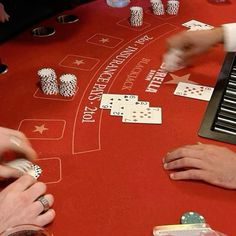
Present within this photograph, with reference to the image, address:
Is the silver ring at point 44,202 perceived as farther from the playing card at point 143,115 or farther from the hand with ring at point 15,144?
the playing card at point 143,115

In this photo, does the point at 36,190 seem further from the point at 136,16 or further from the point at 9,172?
the point at 136,16

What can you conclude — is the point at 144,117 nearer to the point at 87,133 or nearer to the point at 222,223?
the point at 87,133

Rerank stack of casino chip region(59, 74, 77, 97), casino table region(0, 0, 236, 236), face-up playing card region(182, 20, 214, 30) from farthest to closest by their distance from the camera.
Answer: face-up playing card region(182, 20, 214, 30) → stack of casino chip region(59, 74, 77, 97) → casino table region(0, 0, 236, 236)

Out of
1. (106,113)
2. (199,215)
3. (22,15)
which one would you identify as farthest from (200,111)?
(22,15)

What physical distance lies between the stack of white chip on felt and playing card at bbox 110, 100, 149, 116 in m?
0.24

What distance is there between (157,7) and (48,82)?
83 cm

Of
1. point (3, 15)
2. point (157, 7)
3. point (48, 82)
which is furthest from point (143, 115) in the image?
point (3, 15)

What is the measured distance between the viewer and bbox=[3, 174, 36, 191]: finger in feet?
3.40

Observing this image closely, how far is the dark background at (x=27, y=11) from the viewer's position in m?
2.05

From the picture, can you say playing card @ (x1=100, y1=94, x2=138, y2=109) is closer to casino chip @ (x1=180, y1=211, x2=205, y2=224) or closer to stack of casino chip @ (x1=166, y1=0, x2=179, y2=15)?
casino chip @ (x1=180, y1=211, x2=205, y2=224)

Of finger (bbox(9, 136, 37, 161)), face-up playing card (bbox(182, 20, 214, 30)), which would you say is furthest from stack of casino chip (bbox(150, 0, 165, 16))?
finger (bbox(9, 136, 37, 161))

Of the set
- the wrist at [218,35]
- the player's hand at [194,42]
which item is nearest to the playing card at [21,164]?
the player's hand at [194,42]

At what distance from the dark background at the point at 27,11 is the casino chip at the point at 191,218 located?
1.33 meters

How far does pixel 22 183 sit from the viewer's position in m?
1.05
